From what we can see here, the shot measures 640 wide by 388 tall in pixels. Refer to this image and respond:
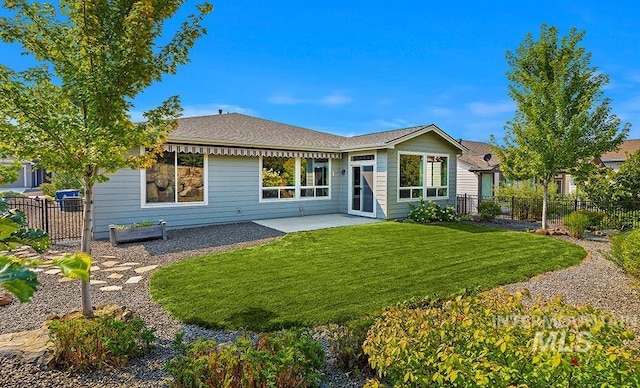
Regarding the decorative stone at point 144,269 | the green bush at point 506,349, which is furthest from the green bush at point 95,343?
the decorative stone at point 144,269

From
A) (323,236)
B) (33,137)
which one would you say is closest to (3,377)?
(33,137)

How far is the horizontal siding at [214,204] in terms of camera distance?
39.7 feet

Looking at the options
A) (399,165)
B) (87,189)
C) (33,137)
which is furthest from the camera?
(399,165)

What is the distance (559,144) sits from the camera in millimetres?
13703

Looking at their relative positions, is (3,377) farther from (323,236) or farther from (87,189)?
(323,236)

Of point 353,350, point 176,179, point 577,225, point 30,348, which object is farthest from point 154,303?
point 577,225

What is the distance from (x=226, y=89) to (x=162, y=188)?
31.9 feet

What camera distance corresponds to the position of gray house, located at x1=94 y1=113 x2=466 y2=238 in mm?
13023

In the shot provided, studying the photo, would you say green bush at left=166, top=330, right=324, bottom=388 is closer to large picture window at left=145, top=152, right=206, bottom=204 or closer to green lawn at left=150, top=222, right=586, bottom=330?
green lawn at left=150, top=222, right=586, bottom=330

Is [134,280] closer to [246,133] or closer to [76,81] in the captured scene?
[76,81]

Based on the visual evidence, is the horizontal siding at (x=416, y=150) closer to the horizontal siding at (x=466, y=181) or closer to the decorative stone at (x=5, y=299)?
the horizontal siding at (x=466, y=181)

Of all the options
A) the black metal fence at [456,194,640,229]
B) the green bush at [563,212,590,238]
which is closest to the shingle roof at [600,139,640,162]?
the black metal fence at [456,194,640,229]

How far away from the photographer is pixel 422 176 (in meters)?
17.2

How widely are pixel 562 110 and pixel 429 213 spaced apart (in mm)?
6438
